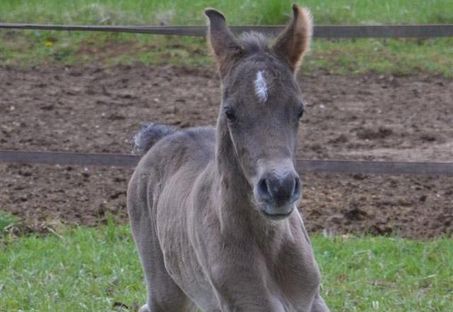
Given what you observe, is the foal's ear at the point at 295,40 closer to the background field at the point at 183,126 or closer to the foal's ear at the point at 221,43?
the foal's ear at the point at 221,43

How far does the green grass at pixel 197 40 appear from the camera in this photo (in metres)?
13.6

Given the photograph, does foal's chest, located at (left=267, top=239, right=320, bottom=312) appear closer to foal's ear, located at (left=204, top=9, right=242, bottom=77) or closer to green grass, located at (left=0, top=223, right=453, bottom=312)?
foal's ear, located at (left=204, top=9, right=242, bottom=77)

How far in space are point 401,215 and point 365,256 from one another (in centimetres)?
100

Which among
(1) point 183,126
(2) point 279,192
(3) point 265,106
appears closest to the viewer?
(2) point 279,192

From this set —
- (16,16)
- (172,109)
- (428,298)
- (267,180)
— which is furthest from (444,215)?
(16,16)

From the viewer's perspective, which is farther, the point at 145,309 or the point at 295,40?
the point at 145,309

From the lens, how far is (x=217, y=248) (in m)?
5.59

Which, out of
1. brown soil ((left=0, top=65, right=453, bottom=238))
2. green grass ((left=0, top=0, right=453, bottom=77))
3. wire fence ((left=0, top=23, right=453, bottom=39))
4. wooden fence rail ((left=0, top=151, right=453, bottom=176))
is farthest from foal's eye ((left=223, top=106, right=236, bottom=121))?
green grass ((left=0, top=0, right=453, bottom=77))

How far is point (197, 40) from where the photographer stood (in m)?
14.4

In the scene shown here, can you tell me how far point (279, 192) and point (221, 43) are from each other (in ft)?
3.49

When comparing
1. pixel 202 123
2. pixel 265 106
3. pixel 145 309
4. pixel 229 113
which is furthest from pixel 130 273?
pixel 202 123

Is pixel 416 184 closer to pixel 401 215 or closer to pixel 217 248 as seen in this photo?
pixel 401 215

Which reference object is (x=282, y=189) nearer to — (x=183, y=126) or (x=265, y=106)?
(x=265, y=106)

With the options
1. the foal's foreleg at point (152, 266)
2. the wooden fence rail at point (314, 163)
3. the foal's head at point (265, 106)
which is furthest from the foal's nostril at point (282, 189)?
the wooden fence rail at point (314, 163)
